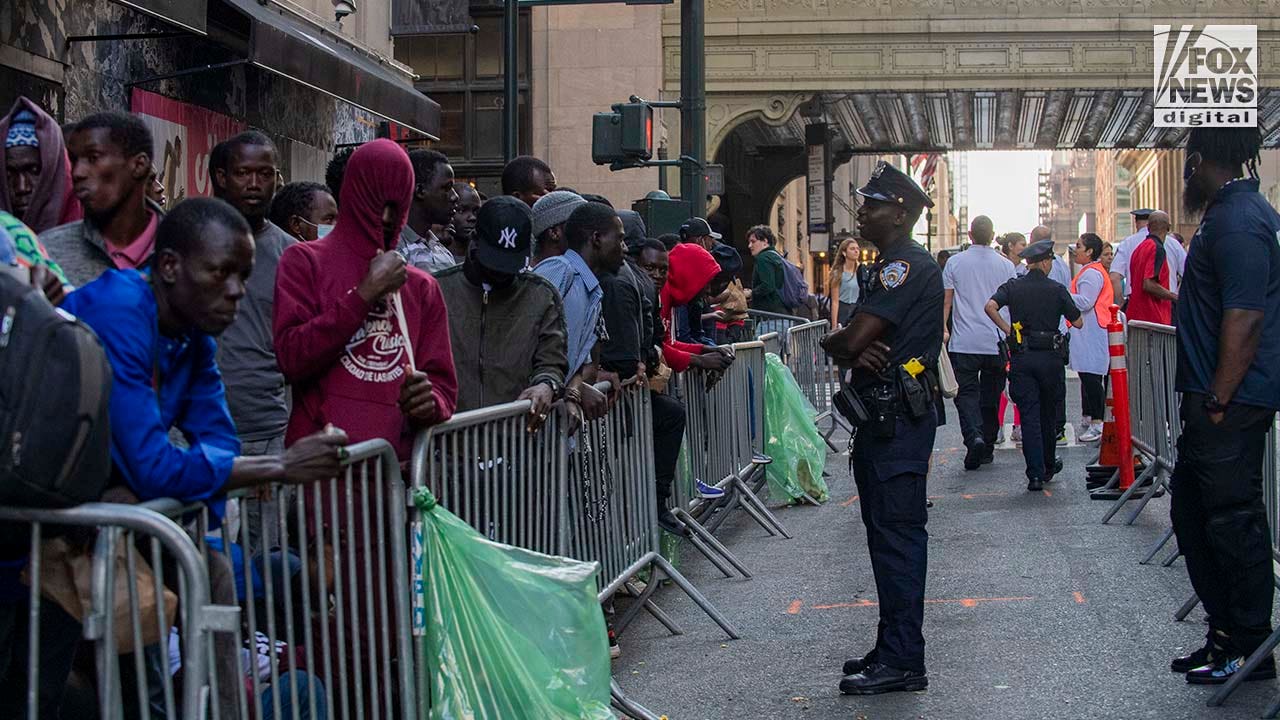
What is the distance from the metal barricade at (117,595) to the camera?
296 centimetres

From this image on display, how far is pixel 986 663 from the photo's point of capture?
21.2 ft

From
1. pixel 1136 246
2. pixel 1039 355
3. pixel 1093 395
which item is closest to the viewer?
pixel 1039 355

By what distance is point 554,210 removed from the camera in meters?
7.07

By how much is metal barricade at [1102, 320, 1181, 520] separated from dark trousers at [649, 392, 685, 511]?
2870mm

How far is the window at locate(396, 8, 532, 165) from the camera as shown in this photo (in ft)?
84.1

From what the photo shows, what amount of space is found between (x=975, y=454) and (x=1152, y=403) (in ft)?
10.6

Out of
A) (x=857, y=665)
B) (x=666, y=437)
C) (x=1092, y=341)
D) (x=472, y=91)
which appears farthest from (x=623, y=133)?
(x=472, y=91)

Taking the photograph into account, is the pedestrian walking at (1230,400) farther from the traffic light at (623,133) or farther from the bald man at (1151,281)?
the traffic light at (623,133)

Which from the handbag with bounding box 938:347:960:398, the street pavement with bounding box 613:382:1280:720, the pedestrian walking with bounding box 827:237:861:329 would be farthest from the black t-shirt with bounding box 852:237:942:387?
the pedestrian walking with bounding box 827:237:861:329

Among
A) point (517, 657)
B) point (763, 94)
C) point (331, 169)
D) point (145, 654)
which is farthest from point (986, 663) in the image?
point (763, 94)

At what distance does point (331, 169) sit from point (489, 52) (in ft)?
64.1

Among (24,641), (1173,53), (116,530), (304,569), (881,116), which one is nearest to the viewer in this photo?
(116,530)

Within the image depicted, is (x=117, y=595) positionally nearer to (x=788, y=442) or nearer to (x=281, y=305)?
(x=281, y=305)

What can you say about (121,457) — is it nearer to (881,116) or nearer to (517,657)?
(517,657)
